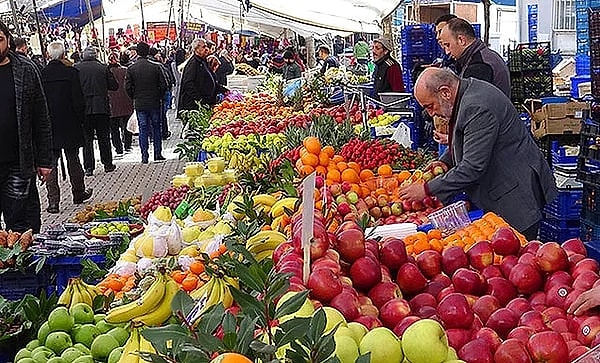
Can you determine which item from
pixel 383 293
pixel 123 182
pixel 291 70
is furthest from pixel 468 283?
pixel 291 70

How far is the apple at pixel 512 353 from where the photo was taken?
187 cm

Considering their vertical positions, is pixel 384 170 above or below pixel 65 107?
below

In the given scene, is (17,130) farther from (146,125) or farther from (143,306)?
(146,125)

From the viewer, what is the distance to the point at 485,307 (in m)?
2.36

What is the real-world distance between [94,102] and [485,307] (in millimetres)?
10261

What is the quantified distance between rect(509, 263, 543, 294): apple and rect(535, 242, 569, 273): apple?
0.04 metres

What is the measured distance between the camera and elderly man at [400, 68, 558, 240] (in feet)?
13.8

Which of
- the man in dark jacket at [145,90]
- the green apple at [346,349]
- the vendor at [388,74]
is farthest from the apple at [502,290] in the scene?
the man in dark jacket at [145,90]

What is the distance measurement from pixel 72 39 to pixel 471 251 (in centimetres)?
2631

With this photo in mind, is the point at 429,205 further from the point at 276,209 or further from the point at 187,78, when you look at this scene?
the point at 187,78

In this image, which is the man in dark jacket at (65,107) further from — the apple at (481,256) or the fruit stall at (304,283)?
the apple at (481,256)

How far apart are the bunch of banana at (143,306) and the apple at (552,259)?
4.11ft

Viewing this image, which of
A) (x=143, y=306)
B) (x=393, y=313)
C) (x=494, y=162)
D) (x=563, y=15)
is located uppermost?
(x=563, y=15)

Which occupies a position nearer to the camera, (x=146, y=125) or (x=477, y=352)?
(x=477, y=352)
